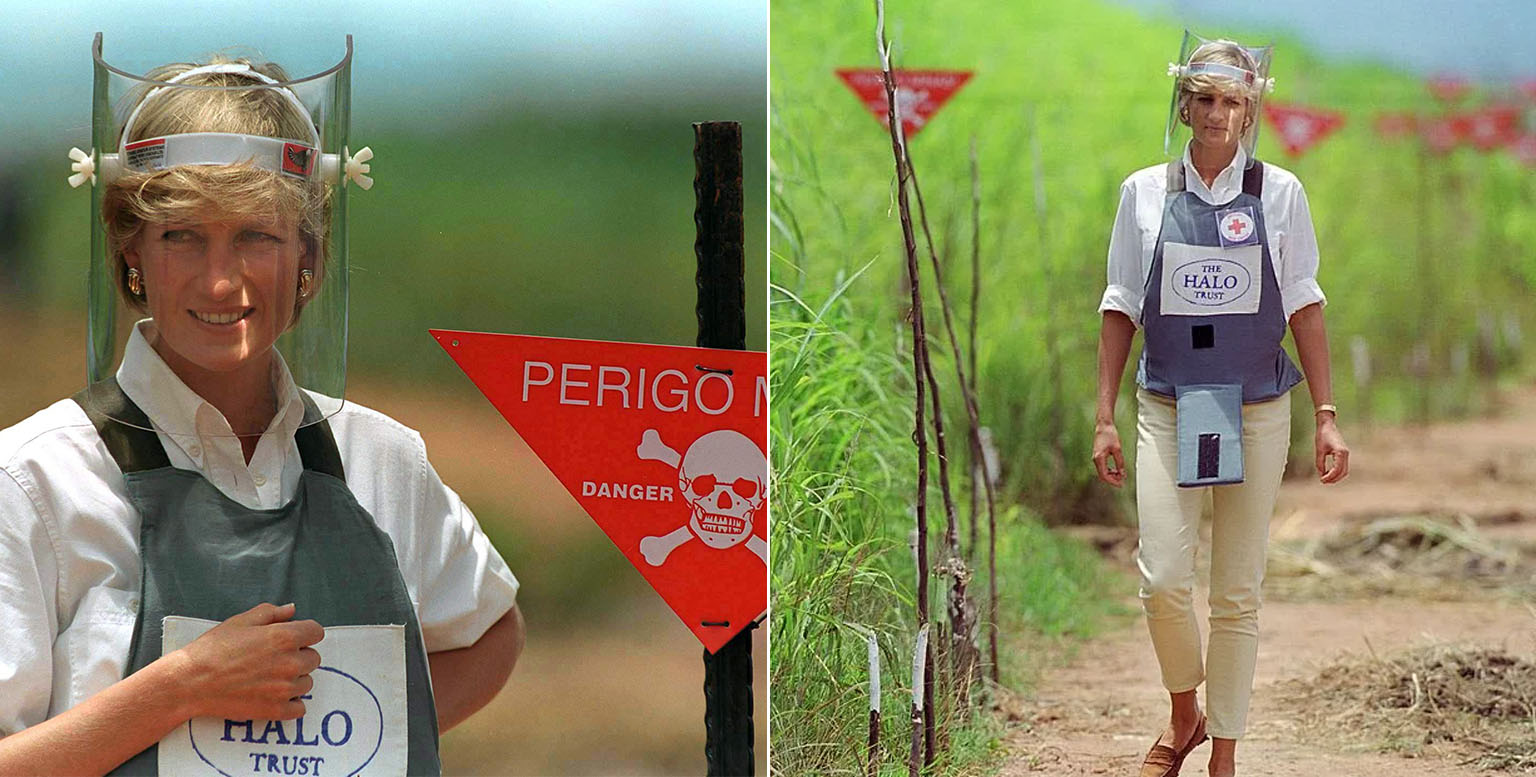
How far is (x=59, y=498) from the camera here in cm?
231

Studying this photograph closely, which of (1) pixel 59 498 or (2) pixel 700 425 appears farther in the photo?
(2) pixel 700 425

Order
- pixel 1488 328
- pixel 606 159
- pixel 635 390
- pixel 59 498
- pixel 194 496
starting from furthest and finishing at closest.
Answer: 1. pixel 1488 328
2. pixel 606 159
3. pixel 635 390
4. pixel 194 496
5. pixel 59 498

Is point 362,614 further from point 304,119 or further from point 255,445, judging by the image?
point 304,119

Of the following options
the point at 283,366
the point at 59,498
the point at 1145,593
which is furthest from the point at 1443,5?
the point at 59,498

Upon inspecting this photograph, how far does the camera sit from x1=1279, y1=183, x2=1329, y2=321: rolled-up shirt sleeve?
283cm

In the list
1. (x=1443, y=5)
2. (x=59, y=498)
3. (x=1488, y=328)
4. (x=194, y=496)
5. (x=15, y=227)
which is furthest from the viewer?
(x=1488, y=328)

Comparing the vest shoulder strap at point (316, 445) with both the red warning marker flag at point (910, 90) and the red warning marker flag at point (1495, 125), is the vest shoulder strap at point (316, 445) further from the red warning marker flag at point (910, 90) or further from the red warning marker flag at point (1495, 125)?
the red warning marker flag at point (1495, 125)

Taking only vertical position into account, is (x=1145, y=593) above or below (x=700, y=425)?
below

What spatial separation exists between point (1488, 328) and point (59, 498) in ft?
15.4

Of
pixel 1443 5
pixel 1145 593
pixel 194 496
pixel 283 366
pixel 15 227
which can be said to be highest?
pixel 1443 5

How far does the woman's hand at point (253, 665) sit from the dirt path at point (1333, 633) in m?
1.52

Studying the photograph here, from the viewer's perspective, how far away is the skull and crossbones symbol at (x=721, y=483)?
2.94 metres

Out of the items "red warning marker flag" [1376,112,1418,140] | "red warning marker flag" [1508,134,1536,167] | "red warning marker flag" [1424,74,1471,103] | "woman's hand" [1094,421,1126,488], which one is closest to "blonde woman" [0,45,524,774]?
"woman's hand" [1094,421,1126,488]

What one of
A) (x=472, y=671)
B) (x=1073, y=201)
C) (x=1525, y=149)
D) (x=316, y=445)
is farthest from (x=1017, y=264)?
(x=316, y=445)
